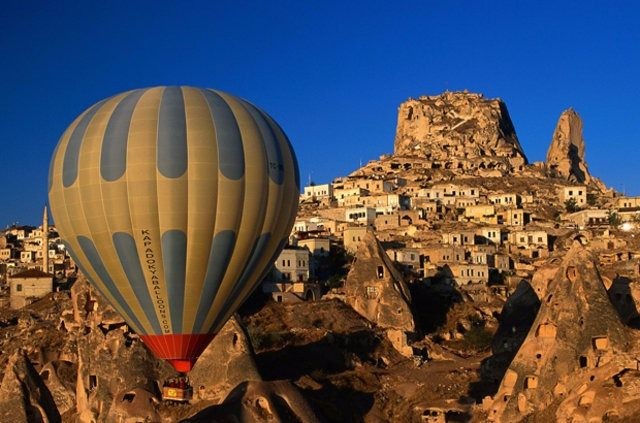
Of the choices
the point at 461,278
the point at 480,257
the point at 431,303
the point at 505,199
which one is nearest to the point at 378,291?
the point at 431,303

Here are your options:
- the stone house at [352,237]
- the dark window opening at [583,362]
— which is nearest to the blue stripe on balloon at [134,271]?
the dark window opening at [583,362]

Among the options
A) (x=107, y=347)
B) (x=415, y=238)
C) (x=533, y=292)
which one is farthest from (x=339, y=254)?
(x=107, y=347)

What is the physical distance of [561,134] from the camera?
12512cm

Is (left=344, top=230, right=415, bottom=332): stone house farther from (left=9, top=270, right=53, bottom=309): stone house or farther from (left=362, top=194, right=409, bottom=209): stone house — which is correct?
(left=362, top=194, right=409, bottom=209): stone house

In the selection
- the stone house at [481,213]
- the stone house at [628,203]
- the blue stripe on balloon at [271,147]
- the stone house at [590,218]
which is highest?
the stone house at [628,203]

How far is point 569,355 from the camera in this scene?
1314 inches

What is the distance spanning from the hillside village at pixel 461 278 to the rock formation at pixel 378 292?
0.07 metres

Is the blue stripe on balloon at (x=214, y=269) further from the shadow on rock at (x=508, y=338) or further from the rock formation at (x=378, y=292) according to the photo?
the rock formation at (x=378, y=292)

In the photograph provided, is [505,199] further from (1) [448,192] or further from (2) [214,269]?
(2) [214,269]

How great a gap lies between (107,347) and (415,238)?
33.6 m

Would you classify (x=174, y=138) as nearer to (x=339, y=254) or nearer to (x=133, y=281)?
(x=133, y=281)

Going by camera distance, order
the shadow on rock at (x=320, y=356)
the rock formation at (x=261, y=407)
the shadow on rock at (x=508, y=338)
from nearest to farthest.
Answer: the rock formation at (x=261, y=407) < the shadow on rock at (x=508, y=338) < the shadow on rock at (x=320, y=356)

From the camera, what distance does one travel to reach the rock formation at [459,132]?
4247 inches

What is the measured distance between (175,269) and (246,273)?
79.6 inches
